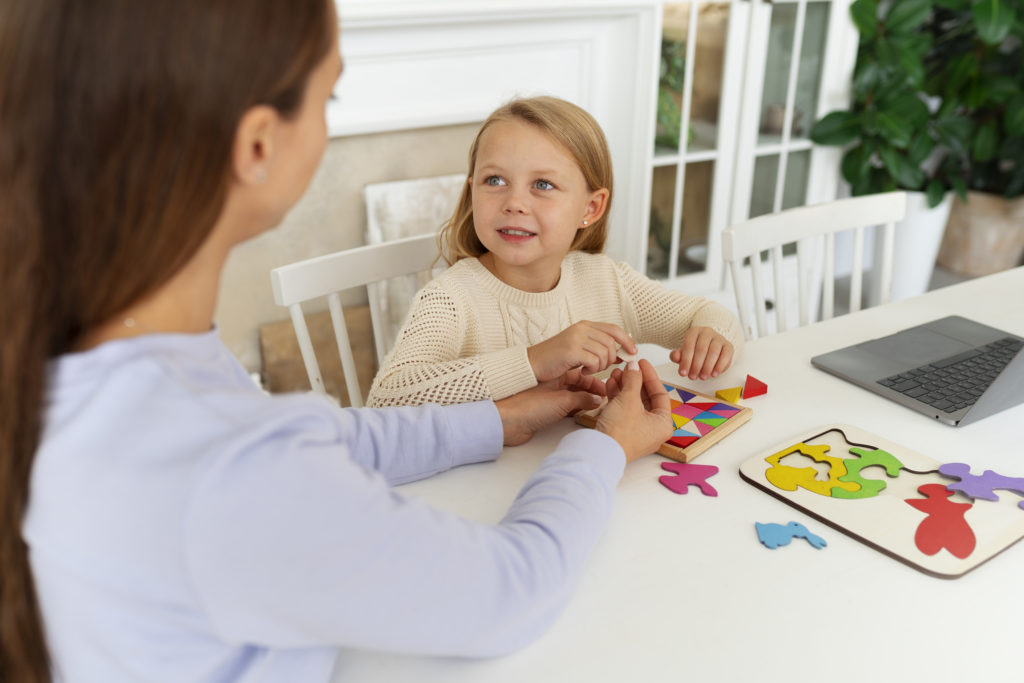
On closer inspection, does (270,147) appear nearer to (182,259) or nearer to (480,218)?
(182,259)

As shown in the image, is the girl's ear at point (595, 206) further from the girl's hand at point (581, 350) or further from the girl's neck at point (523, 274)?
the girl's hand at point (581, 350)

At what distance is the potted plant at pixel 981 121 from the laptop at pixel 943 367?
6.76ft

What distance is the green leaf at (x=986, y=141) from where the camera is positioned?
3.21 metres

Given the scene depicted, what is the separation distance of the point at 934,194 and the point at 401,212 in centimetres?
209

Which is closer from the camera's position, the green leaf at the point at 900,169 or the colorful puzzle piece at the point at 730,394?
the colorful puzzle piece at the point at 730,394

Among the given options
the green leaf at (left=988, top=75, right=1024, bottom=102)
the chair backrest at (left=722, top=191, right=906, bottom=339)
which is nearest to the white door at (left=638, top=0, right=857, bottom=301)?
the green leaf at (left=988, top=75, right=1024, bottom=102)

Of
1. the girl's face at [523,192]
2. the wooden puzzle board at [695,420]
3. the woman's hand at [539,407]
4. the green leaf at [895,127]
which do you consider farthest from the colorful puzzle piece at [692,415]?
the green leaf at [895,127]

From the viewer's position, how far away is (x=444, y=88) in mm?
2543

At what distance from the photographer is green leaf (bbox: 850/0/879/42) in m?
3.01

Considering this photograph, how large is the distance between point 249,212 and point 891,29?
309cm

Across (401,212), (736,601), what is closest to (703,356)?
(736,601)

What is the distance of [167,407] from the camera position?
534 mm

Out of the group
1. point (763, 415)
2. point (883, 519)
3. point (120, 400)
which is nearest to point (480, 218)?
point (763, 415)

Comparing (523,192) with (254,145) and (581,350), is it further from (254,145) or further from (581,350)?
(254,145)
